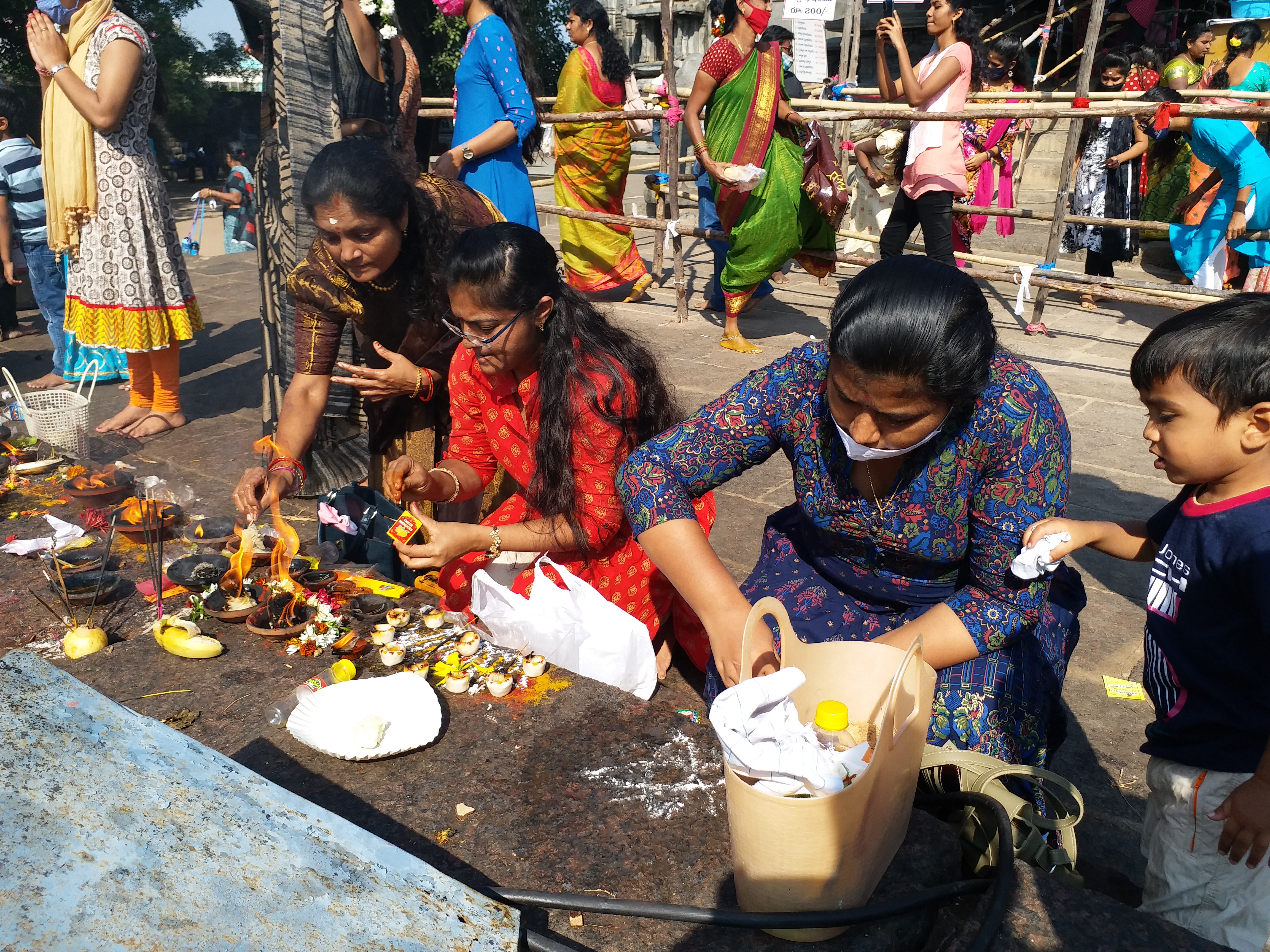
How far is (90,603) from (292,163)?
1.91 m

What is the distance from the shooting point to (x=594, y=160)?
7.09 meters

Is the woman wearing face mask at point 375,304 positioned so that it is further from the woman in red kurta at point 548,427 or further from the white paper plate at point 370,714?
the white paper plate at point 370,714

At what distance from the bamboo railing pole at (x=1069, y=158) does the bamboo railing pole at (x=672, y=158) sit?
2357 millimetres

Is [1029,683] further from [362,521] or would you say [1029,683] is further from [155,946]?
[362,521]

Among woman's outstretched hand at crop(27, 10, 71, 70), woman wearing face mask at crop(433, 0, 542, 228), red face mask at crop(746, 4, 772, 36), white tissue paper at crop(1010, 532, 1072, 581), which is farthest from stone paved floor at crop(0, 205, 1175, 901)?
red face mask at crop(746, 4, 772, 36)

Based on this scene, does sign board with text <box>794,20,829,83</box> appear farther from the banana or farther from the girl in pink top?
the banana

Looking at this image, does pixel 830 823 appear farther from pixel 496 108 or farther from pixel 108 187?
pixel 108 187

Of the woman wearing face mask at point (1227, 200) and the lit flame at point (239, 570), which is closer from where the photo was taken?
the lit flame at point (239, 570)

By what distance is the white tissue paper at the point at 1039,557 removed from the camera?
5.73 feet

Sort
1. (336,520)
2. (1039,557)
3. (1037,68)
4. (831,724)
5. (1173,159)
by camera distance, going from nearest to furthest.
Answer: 1. (831,724)
2. (1039,557)
3. (336,520)
4. (1173,159)
5. (1037,68)

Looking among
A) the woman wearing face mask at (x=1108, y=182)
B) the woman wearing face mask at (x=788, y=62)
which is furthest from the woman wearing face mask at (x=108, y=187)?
the woman wearing face mask at (x=1108, y=182)

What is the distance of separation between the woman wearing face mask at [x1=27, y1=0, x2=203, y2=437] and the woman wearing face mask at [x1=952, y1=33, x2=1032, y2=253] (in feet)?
16.5

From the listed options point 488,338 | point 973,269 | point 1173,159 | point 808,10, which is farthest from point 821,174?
point 1173,159

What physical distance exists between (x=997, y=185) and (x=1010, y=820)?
7508 mm
